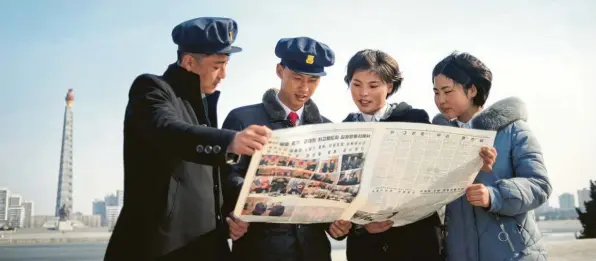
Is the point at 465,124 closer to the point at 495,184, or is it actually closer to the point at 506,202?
the point at 495,184

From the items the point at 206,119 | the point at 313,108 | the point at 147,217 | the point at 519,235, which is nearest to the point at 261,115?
the point at 313,108

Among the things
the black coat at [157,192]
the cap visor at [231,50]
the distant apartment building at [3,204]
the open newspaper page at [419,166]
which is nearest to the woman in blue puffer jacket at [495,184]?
the open newspaper page at [419,166]

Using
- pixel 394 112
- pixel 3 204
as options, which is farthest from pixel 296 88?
pixel 3 204

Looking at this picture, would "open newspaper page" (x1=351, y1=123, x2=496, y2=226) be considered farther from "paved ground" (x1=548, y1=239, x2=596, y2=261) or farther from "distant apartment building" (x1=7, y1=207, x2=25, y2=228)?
"distant apartment building" (x1=7, y1=207, x2=25, y2=228)

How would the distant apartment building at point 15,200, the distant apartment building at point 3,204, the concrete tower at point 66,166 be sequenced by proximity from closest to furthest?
the concrete tower at point 66,166 < the distant apartment building at point 3,204 < the distant apartment building at point 15,200

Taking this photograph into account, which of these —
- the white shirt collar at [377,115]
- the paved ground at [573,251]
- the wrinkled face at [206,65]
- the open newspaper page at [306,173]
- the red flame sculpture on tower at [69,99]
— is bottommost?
the paved ground at [573,251]

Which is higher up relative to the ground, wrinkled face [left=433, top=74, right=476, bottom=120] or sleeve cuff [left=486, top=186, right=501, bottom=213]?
wrinkled face [left=433, top=74, right=476, bottom=120]

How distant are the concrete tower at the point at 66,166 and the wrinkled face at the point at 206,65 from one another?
123 m

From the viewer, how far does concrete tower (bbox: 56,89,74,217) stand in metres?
116

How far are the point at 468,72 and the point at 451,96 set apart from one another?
0.13m

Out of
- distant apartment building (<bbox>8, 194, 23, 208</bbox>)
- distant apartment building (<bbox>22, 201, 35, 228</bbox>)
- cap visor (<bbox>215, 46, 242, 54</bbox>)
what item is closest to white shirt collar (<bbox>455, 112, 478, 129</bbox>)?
cap visor (<bbox>215, 46, 242, 54</bbox>)

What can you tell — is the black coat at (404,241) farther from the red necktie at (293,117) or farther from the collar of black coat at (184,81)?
the collar of black coat at (184,81)

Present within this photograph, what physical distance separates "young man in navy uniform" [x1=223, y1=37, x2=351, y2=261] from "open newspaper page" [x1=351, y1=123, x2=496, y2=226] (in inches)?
13.8

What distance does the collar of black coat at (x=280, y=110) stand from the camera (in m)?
2.52
